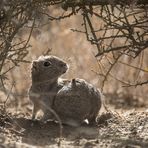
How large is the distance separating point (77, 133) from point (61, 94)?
0.54m

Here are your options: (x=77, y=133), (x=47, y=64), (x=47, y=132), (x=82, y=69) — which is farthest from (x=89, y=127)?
(x=82, y=69)

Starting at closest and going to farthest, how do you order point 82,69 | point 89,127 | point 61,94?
point 61,94, point 89,127, point 82,69

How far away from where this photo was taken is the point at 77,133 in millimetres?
6961

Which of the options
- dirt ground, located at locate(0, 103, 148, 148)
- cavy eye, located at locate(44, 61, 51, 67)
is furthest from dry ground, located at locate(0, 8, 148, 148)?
cavy eye, located at locate(44, 61, 51, 67)

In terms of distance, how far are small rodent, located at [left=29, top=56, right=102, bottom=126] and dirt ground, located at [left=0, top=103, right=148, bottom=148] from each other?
0.14 metres

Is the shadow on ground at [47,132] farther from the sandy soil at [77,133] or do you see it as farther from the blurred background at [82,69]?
the blurred background at [82,69]

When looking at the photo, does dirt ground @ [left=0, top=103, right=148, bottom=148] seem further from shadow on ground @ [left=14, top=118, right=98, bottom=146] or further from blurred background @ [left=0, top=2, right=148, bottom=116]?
blurred background @ [left=0, top=2, right=148, bottom=116]

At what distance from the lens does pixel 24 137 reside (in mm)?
6566

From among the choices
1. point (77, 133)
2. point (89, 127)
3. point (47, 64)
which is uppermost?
point (47, 64)

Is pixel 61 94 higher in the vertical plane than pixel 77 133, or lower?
higher

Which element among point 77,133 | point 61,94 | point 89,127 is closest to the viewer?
point 77,133

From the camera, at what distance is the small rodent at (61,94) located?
23.8ft

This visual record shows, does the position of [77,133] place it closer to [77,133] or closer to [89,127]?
[77,133]

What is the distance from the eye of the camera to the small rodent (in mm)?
7258
